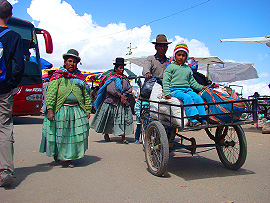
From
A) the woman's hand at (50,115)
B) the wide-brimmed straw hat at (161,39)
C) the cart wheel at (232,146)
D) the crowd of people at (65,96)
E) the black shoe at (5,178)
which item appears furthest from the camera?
the wide-brimmed straw hat at (161,39)

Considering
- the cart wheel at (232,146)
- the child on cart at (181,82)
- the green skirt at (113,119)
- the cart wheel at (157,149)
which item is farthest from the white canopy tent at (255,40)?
the cart wheel at (157,149)

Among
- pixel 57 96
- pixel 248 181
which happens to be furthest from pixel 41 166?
pixel 248 181

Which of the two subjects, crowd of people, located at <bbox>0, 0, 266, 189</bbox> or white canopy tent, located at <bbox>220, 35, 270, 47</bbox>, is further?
white canopy tent, located at <bbox>220, 35, 270, 47</bbox>

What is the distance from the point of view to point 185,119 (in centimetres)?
403

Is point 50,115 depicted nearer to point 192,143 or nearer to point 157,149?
point 157,149

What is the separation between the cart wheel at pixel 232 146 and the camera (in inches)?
173

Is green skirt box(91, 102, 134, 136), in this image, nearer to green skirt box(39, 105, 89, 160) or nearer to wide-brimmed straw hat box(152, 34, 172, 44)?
wide-brimmed straw hat box(152, 34, 172, 44)

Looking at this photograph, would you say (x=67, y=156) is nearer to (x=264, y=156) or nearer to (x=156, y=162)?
(x=156, y=162)

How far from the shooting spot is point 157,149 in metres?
4.42

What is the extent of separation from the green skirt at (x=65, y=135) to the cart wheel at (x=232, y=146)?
2.35 meters

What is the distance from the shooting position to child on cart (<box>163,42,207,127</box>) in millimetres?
4211

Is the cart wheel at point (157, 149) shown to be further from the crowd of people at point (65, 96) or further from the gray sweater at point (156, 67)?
the gray sweater at point (156, 67)

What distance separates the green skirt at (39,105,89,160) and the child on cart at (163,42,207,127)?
5.42 ft

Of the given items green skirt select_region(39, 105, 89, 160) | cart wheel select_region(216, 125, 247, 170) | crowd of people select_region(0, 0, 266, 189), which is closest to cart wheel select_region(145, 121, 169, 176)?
crowd of people select_region(0, 0, 266, 189)
